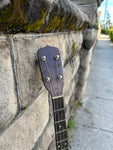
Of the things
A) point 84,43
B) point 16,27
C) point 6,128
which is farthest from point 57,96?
point 84,43

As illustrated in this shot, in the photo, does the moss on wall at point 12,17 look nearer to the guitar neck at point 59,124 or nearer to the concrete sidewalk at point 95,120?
the guitar neck at point 59,124

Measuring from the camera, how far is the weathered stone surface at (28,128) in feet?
1.94

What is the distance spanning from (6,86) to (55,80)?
327 mm

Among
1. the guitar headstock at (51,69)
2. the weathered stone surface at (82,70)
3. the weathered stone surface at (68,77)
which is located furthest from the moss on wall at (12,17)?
the weathered stone surface at (82,70)

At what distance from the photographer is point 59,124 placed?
2.98 feet

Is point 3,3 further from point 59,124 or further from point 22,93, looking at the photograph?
point 59,124

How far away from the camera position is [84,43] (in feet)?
6.75

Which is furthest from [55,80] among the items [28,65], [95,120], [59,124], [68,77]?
[95,120]

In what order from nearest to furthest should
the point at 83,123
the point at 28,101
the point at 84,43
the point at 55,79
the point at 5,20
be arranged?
the point at 5,20, the point at 28,101, the point at 55,79, the point at 83,123, the point at 84,43

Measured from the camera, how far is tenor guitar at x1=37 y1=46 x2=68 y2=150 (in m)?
0.73

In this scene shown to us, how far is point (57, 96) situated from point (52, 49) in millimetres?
284

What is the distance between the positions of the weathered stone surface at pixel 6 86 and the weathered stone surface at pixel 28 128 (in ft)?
0.22

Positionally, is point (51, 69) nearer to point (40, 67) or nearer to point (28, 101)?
point (40, 67)

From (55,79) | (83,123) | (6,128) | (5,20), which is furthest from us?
(83,123)
